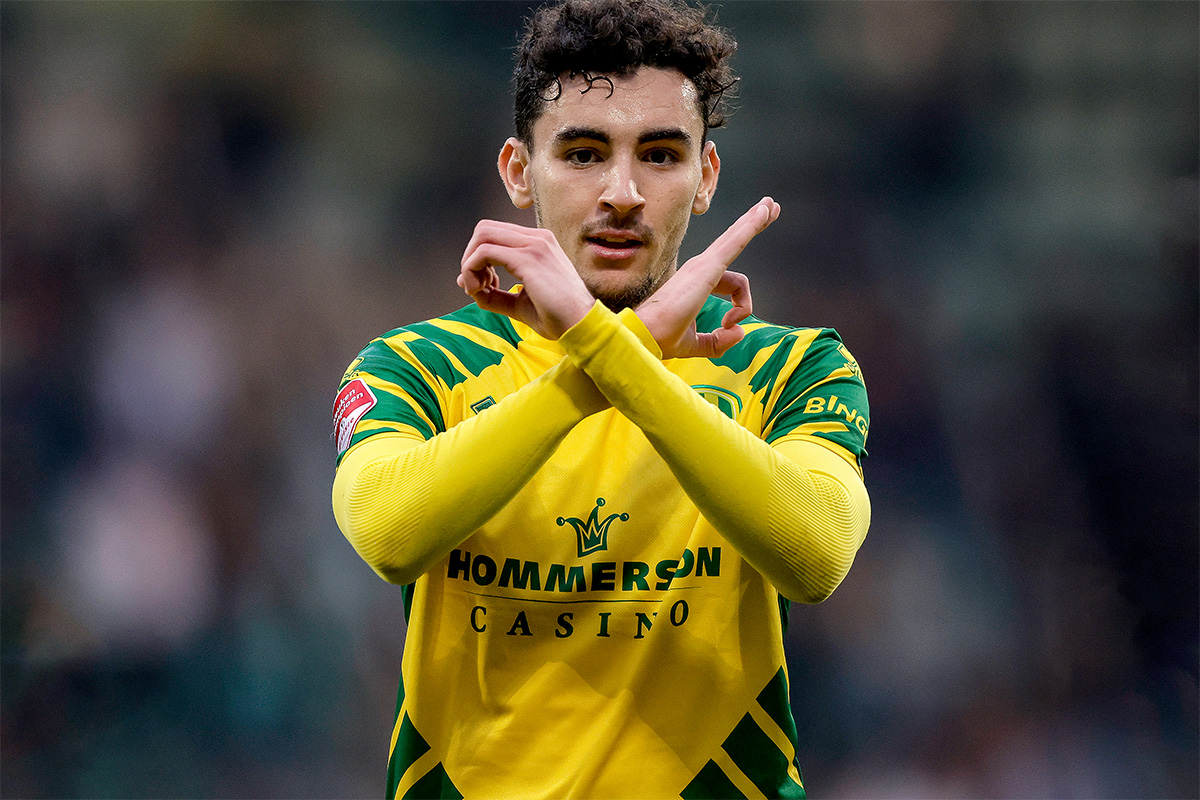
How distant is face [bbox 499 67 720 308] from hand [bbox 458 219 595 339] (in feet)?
0.62

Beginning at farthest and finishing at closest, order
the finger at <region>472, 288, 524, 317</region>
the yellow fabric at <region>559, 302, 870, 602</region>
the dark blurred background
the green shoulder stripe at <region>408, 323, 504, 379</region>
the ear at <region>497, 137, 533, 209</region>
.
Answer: the dark blurred background
the ear at <region>497, 137, 533, 209</region>
the green shoulder stripe at <region>408, 323, 504, 379</region>
the finger at <region>472, 288, 524, 317</region>
the yellow fabric at <region>559, 302, 870, 602</region>

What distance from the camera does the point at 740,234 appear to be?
157cm

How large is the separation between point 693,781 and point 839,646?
1.94 meters

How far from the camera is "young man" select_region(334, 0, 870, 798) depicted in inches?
53.2

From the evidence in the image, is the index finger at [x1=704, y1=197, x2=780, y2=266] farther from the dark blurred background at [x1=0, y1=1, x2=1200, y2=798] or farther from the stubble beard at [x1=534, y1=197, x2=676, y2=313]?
the dark blurred background at [x1=0, y1=1, x2=1200, y2=798]

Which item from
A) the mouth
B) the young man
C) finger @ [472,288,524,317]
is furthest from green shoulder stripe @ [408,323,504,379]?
the mouth

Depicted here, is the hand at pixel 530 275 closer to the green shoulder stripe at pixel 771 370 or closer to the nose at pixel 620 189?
the nose at pixel 620 189

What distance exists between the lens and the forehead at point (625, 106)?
170 cm

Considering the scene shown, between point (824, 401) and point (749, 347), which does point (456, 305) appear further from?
point (824, 401)

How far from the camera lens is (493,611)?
161 cm

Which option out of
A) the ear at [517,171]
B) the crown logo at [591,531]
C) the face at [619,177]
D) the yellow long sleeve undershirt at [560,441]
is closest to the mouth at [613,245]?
the face at [619,177]

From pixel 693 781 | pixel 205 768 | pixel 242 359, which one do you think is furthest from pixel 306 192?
pixel 693 781

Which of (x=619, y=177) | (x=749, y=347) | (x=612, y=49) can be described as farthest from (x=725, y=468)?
(x=612, y=49)

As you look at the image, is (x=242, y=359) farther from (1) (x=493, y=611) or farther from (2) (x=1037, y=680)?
(2) (x=1037, y=680)
